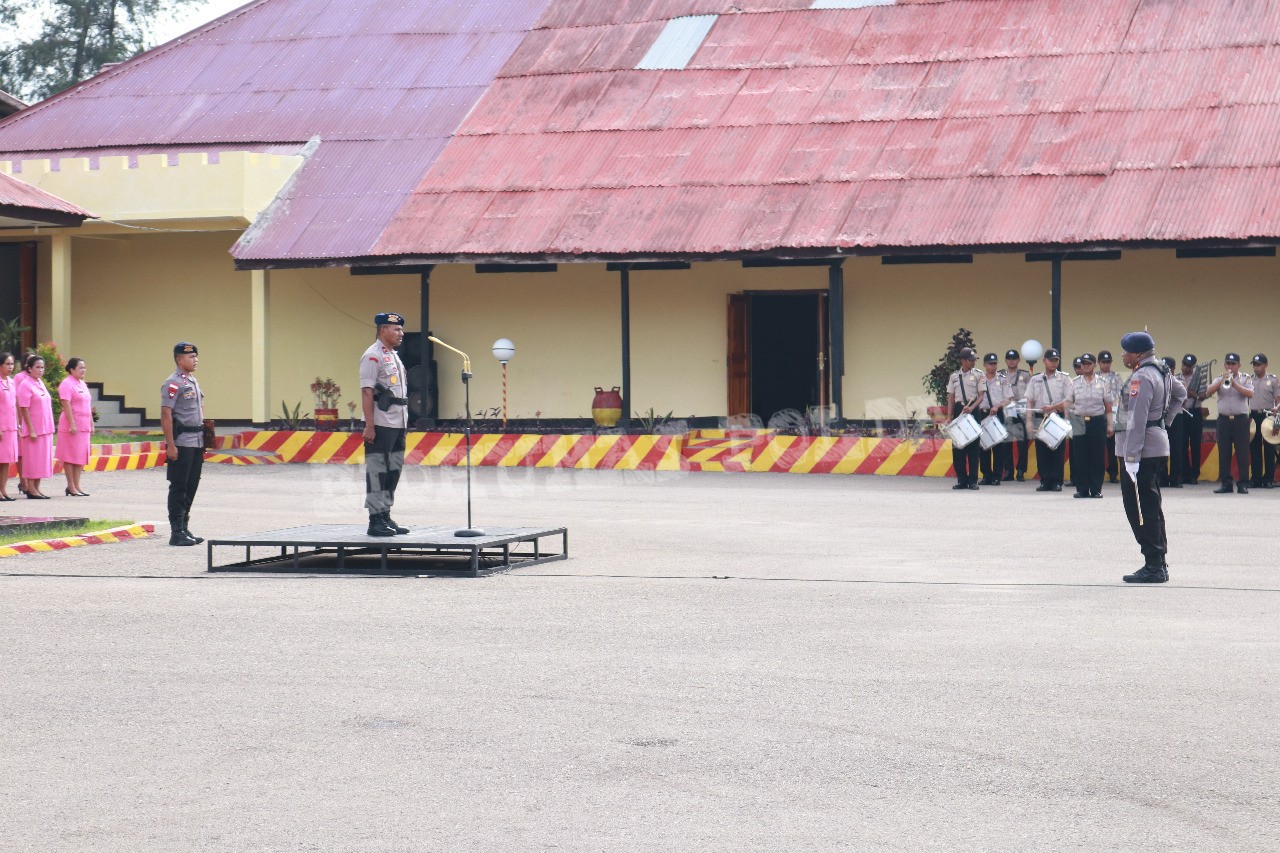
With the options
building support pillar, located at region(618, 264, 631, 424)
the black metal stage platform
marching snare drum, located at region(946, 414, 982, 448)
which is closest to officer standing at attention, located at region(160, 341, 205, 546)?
the black metal stage platform

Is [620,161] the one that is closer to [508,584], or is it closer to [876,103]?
[876,103]

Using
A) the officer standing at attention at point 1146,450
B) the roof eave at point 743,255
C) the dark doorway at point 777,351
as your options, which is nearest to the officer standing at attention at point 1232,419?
the roof eave at point 743,255

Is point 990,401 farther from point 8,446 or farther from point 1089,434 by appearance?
point 8,446

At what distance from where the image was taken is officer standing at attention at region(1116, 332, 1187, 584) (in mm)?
12883

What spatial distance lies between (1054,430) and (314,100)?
1588 cm

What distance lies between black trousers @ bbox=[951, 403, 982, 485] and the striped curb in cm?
1005

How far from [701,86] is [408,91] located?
212 inches

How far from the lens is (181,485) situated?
52.2ft

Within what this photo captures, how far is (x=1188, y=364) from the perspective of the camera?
76.0 feet

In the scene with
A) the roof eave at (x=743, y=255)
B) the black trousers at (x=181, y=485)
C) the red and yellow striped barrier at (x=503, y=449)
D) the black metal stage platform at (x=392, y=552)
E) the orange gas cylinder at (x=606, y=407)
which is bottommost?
the black metal stage platform at (x=392, y=552)

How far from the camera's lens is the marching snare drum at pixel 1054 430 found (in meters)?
21.5

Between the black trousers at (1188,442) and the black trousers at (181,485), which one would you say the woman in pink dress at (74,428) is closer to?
the black trousers at (181,485)

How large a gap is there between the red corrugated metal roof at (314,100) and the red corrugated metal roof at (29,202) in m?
2.55

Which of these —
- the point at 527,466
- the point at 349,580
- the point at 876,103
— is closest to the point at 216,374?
the point at 527,466
